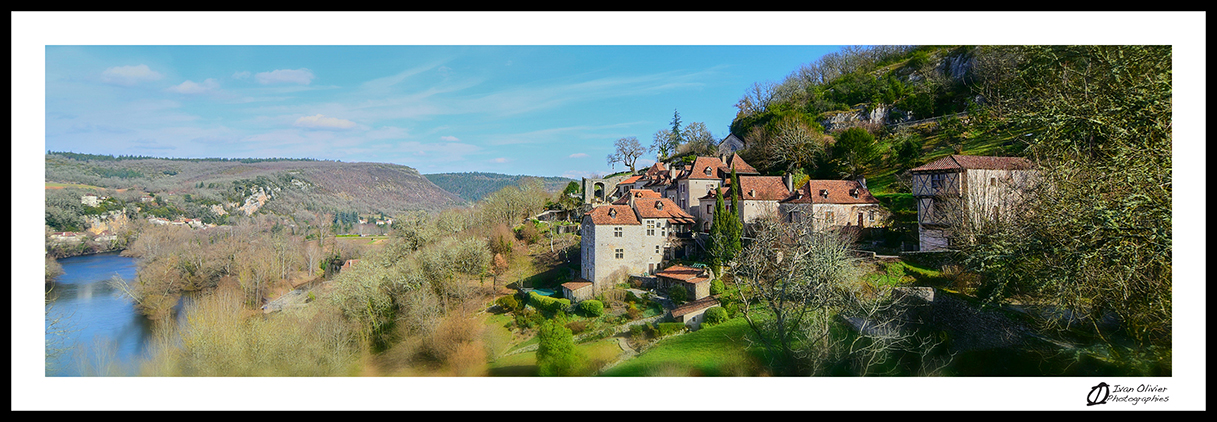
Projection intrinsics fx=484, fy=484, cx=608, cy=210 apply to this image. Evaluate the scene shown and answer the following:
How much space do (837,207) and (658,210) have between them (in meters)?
7.90

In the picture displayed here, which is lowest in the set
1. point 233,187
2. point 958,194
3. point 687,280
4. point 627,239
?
point 687,280

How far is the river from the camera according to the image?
13.1 m

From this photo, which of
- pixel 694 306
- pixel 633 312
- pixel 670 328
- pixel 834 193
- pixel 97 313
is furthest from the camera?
pixel 97 313

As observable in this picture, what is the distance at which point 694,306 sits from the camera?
17281 millimetres

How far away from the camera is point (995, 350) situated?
1111 centimetres

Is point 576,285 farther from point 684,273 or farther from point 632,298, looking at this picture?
point 684,273

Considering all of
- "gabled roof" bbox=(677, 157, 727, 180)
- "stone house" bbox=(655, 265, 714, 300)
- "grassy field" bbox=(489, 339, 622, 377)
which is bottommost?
"grassy field" bbox=(489, 339, 622, 377)

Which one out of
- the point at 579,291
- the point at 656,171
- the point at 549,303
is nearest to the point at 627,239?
the point at 579,291

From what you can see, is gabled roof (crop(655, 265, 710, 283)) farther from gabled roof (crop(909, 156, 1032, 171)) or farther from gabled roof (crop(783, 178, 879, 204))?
gabled roof (crop(909, 156, 1032, 171))

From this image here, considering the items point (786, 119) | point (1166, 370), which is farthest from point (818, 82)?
point (1166, 370)

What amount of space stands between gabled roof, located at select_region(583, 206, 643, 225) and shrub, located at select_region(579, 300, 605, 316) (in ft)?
12.2

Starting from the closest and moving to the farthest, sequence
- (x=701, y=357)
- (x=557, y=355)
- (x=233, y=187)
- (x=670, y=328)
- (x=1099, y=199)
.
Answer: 1. (x=1099, y=199)
2. (x=557, y=355)
3. (x=701, y=357)
4. (x=670, y=328)
5. (x=233, y=187)

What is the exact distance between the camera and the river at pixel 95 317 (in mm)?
13148

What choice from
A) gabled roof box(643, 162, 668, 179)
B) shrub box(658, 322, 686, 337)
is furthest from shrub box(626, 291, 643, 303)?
gabled roof box(643, 162, 668, 179)
